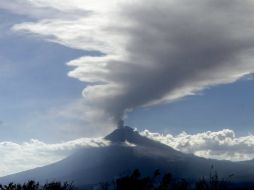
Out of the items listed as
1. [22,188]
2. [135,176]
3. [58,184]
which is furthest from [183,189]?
[22,188]

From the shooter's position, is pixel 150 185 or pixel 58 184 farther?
pixel 150 185

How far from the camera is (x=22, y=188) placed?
68312mm

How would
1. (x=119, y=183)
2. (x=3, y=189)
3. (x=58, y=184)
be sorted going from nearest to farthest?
(x=3, y=189) → (x=58, y=184) → (x=119, y=183)

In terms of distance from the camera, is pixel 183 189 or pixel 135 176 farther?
pixel 183 189

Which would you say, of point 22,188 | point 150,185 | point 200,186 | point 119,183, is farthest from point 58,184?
point 200,186

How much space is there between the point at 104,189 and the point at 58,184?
21509 millimetres

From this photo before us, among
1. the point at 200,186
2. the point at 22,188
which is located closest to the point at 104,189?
the point at 200,186

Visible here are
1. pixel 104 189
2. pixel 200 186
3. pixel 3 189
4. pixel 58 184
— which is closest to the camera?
pixel 3 189

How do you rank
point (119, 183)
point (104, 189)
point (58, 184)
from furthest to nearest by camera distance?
point (104, 189) < point (119, 183) < point (58, 184)

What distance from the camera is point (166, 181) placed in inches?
3221

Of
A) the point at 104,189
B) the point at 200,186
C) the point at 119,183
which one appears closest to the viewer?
the point at 119,183

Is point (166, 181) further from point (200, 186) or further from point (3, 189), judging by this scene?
point (3, 189)

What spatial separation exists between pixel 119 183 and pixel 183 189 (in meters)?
13.6

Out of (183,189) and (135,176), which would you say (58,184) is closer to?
(135,176)
